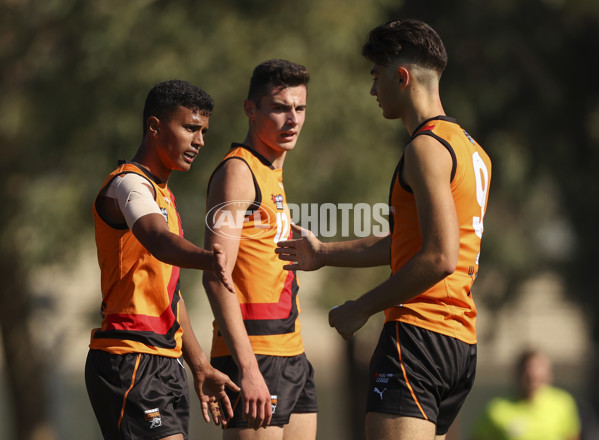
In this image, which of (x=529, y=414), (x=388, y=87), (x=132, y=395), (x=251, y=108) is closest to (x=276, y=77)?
(x=251, y=108)

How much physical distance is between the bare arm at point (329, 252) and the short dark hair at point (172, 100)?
86 centimetres

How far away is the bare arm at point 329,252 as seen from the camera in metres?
5.23

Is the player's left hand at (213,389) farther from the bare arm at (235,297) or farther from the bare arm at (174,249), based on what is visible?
the bare arm at (174,249)

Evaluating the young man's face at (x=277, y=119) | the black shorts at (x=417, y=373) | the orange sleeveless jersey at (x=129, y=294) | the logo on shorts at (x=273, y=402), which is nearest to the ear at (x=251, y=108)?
the young man's face at (x=277, y=119)

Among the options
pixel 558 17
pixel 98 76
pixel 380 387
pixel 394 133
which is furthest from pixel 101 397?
pixel 558 17

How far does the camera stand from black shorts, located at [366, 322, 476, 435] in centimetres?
441

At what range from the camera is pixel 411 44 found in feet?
15.2

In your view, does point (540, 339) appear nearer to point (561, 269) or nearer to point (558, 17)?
point (561, 269)

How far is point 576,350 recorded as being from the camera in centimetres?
3872

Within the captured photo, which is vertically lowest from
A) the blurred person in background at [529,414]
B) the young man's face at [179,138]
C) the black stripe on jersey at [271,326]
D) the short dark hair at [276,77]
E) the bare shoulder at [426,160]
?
the blurred person in background at [529,414]

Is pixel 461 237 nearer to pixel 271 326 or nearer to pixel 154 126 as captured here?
pixel 271 326

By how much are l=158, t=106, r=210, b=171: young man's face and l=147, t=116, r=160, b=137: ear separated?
0.5 inches

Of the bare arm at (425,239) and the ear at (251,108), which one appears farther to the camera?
the ear at (251,108)

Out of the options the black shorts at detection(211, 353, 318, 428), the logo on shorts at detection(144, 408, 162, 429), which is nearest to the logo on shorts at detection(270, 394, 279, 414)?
the black shorts at detection(211, 353, 318, 428)
